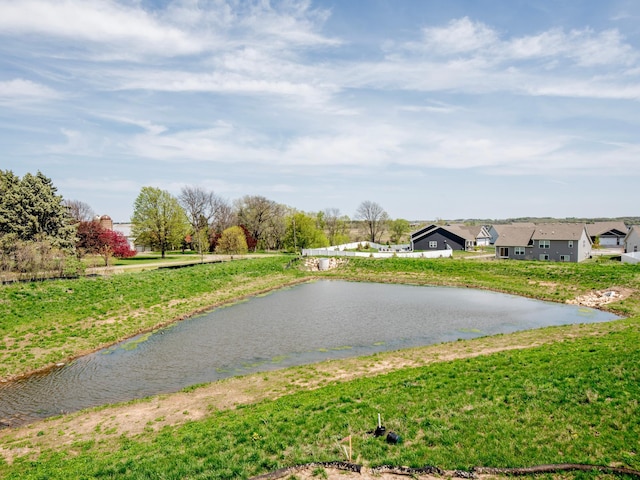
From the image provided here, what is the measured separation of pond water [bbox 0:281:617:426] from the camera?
1748 cm

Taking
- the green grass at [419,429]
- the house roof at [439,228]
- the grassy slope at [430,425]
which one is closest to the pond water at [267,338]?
the grassy slope at [430,425]

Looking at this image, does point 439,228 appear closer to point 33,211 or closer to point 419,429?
point 33,211

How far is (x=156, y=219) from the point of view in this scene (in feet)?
229

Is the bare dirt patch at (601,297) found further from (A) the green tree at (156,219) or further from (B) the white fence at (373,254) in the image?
(A) the green tree at (156,219)

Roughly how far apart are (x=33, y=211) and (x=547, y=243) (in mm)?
68142

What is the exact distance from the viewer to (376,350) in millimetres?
21234

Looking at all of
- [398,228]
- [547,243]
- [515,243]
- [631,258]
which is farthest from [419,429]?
[398,228]

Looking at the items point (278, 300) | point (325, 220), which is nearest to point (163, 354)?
point (278, 300)

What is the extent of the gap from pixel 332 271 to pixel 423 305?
23.6 m

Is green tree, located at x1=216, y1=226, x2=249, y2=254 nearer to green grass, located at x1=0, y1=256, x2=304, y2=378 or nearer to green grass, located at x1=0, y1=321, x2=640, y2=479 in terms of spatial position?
green grass, located at x1=0, y1=256, x2=304, y2=378

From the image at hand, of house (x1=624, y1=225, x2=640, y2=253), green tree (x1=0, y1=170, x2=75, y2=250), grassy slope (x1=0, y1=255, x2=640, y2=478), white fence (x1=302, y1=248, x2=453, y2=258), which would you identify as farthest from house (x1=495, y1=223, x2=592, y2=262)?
green tree (x1=0, y1=170, x2=75, y2=250)

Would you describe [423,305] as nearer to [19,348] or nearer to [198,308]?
[198,308]

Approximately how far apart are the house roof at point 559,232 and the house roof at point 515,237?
1139mm

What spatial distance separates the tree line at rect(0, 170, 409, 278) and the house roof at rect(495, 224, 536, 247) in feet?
106
